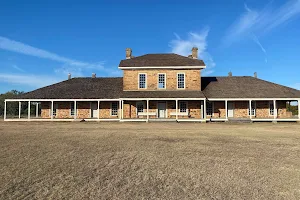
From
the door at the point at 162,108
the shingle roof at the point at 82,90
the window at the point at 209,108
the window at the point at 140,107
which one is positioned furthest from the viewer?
the window at the point at 209,108

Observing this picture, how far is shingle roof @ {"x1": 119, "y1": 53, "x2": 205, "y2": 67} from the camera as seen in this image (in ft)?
84.5

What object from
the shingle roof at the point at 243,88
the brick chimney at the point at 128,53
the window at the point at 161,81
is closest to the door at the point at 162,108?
the window at the point at 161,81

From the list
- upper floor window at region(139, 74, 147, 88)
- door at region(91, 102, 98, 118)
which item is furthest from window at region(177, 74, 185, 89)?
door at region(91, 102, 98, 118)

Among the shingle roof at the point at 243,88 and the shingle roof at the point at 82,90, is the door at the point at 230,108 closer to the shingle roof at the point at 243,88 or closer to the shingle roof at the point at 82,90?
the shingle roof at the point at 243,88

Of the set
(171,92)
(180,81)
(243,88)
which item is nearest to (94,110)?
(171,92)

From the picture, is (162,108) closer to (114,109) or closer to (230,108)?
(114,109)

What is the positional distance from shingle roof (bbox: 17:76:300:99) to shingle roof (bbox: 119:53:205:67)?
116 inches

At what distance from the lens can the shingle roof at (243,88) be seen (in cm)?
2489

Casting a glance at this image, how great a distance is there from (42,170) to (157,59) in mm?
22424

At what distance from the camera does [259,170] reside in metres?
6.32

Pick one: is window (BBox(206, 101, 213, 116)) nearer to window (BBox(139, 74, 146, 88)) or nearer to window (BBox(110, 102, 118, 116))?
window (BBox(139, 74, 146, 88))

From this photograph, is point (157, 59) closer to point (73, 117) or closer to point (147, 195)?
point (73, 117)

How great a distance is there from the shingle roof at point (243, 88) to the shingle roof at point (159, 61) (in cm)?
Result: 348

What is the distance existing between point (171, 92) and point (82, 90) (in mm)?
10027
